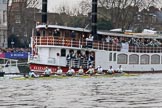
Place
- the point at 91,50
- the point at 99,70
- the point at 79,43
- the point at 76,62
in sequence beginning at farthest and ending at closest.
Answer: the point at 91,50
the point at 79,43
the point at 76,62
the point at 99,70

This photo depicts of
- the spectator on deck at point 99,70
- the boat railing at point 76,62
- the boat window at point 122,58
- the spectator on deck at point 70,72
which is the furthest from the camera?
the boat window at point 122,58

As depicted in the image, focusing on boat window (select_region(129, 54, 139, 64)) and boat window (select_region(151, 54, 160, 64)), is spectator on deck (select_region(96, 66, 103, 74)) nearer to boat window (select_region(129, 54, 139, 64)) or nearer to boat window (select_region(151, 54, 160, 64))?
boat window (select_region(129, 54, 139, 64))

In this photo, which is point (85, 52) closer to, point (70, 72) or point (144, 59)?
point (70, 72)

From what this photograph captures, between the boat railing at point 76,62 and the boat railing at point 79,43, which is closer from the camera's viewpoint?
the boat railing at point 79,43

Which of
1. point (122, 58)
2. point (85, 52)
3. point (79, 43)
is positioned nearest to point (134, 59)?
point (122, 58)

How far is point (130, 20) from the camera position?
333ft

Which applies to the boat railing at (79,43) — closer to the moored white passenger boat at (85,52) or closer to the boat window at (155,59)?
the moored white passenger boat at (85,52)

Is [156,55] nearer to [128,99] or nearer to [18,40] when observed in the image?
[128,99]

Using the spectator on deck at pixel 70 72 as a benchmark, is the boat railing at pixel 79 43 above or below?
above

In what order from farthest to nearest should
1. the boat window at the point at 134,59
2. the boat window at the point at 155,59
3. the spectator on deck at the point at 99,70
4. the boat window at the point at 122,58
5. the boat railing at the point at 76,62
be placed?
1. the boat window at the point at 155,59
2. the boat window at the point at 134,59
3. the boat window at the point at 122,58
4. the boat railing at the point at 76,62
5. the spectator on deck at the point at 99,70

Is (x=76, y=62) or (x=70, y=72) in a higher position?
(x=76, y=62)

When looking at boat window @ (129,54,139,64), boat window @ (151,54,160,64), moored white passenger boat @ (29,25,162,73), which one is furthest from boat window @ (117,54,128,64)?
boat window @ (151,54,160,64)

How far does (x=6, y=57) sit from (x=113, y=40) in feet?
45.2

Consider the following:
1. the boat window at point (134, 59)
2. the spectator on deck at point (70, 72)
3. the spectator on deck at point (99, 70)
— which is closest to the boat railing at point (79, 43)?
the boat window at point (134, 59)
